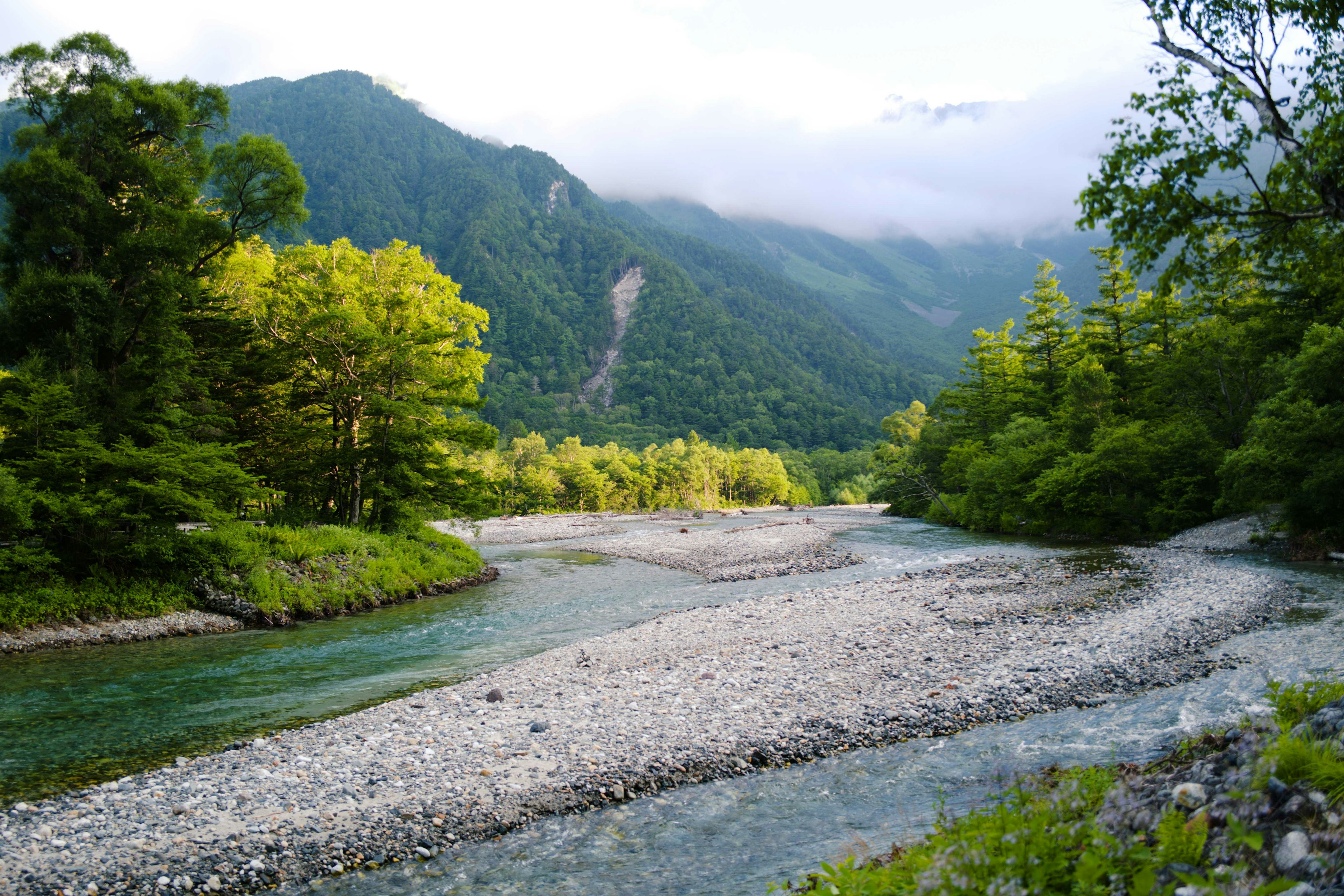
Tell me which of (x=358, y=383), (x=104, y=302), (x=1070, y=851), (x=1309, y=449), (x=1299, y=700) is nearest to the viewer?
(x=1070, y=851)

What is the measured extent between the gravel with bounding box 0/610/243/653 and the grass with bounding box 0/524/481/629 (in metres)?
0.28

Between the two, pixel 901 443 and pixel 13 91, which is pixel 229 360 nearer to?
pixel 13 91

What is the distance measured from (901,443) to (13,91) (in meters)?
113

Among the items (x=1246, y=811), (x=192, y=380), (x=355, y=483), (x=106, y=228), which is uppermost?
(x=106, y=228)

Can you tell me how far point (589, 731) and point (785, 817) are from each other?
10.9 ft

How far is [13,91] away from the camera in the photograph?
1859cm

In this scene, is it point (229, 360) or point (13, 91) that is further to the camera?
point (229, 360)

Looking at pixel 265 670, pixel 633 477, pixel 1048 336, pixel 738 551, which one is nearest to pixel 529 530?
pixel 738 551

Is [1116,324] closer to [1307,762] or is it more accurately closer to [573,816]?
[1307,762]

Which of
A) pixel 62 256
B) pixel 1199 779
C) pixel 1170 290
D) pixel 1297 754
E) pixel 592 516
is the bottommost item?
pixel 592 516

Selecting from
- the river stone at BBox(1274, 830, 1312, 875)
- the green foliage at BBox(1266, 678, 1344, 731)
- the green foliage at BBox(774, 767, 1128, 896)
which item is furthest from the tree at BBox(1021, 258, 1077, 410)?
the river stone at BBox(1274, 830, 1312, 875)

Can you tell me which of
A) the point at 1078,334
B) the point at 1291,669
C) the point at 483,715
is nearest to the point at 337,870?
the point at 483,715

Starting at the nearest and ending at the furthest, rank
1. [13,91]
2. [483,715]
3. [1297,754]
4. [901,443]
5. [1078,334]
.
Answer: [1297,754]
[483,715]
[13,91]
[1078,334]
[901,443]

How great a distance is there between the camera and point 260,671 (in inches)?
560
